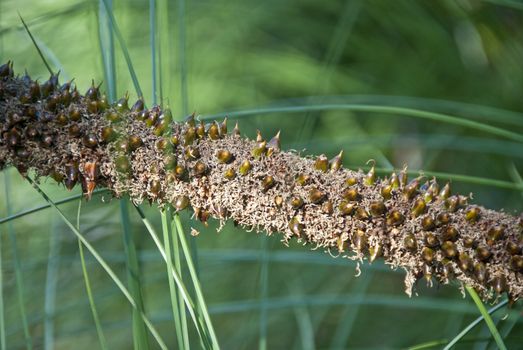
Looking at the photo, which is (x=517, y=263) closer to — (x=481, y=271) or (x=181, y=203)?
(x=481, y=271)

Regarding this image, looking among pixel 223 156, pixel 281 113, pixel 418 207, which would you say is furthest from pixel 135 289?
pixel 281 113

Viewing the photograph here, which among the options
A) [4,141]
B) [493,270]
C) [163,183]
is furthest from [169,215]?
[493,270]

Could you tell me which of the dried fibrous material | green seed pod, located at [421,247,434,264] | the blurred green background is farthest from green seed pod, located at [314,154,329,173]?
the blurred green background

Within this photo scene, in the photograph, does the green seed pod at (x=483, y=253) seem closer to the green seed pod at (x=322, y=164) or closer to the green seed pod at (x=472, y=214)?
the green seed pod at (x=472, y=214)

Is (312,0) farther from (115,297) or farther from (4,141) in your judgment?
(4,141)

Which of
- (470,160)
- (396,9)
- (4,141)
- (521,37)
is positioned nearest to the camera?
(4,141)

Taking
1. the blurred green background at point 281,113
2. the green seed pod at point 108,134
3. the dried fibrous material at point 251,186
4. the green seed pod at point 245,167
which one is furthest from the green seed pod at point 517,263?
the blurred green background at point 281,113
